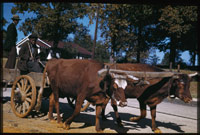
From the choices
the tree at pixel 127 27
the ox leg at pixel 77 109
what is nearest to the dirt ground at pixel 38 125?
the ox leg at pixel 77 109

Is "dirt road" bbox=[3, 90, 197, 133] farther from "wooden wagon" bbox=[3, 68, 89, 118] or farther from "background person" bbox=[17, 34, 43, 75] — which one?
"background person" bbox=[17, 34, 43, 75]

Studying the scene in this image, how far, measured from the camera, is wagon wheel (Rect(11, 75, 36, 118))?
625cm

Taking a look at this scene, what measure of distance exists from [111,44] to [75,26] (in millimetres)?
7334

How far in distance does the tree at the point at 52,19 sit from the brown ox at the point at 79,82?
17.7m

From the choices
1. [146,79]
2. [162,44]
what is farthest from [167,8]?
[146,79]

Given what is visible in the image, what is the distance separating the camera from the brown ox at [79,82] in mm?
5496

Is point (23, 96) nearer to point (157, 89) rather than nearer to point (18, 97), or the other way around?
point (18, 97)

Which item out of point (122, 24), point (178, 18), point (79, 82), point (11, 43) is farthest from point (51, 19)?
point (79, 82)

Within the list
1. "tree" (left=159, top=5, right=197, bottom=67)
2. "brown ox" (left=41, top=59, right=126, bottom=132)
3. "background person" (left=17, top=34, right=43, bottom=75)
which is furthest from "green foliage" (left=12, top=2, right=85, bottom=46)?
"brown ox" (left=41, top=59, right=126, bottom=132)

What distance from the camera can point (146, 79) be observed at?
5824 millimetres

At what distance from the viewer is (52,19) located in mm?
24234

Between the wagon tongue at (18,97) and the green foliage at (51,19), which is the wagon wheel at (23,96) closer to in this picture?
the wagon tongue at (18,97)

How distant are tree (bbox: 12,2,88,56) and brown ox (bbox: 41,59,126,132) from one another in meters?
17.7

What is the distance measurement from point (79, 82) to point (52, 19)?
20084 millimetres
